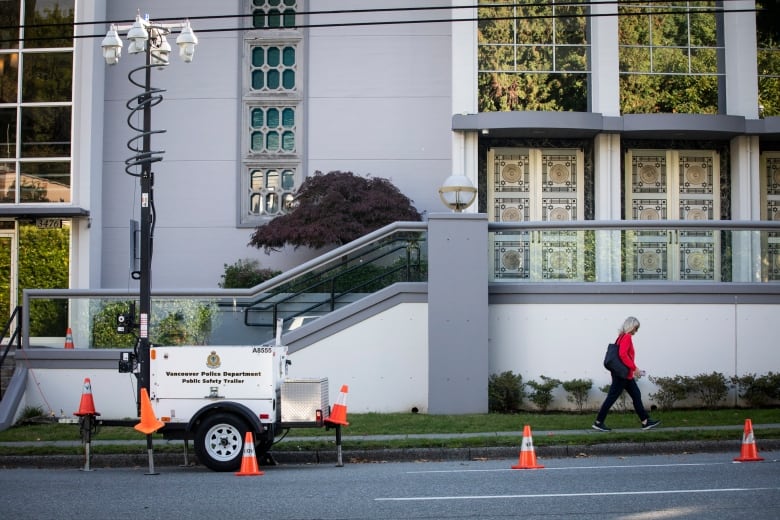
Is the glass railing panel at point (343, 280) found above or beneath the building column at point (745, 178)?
beneath

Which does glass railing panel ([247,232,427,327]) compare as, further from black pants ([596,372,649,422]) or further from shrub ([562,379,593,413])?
black pants ([596,372,649,422])

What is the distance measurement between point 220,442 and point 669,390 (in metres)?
8.62

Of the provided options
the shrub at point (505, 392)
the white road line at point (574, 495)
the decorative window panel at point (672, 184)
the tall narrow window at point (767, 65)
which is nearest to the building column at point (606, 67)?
the decorative window panel at point (672, 184)

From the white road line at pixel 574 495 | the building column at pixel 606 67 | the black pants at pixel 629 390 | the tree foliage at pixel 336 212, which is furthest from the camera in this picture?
the building column at pixel 606 67

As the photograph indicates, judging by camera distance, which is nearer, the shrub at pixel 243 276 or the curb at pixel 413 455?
the curb at pixel 413 455

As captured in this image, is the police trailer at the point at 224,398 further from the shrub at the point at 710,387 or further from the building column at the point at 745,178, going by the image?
the building column at the point at 745,178

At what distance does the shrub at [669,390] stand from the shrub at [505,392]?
7.97 ft

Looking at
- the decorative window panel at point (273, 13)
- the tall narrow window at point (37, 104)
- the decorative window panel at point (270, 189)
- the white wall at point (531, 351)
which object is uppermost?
the decorative window panel at point (273, 13)

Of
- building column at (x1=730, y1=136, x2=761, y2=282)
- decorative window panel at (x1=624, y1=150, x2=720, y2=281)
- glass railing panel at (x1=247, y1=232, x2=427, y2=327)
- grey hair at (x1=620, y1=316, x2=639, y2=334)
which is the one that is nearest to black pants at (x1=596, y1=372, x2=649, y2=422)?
grey hair at (x1=620, y1=316, x2=639, y2=334)

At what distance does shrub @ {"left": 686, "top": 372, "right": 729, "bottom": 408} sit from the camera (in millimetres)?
18125

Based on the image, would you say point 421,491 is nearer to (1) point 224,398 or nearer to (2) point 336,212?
(1) point 224,398

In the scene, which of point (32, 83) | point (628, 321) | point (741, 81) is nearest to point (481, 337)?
point (628, 321)

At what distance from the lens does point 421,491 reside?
11031 millimetres

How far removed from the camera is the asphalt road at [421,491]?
9688mm
